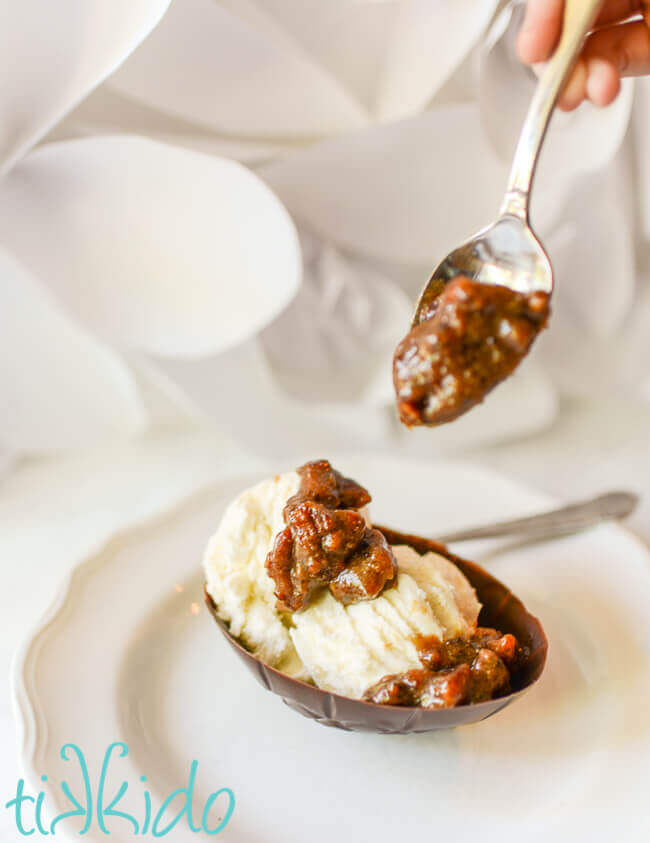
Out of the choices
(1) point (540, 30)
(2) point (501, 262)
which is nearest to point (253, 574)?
(2) point (501, 262)

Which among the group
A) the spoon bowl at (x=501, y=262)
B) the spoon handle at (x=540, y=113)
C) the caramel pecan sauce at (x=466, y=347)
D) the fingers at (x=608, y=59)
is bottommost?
the caramel pecan sauce at (x=466, y=347)

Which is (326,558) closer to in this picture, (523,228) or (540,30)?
(523,228)

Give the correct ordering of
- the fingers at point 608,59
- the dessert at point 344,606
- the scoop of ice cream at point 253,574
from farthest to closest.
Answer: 1. the fingers at point 608,59
2. the scoop of ice cream at point 253,574
3. the dessert at point 344,606

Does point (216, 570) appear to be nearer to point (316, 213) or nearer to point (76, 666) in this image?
point (76, 666)

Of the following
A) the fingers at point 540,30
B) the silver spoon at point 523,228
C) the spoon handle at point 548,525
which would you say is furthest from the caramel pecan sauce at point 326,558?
the fingers at point 540,30

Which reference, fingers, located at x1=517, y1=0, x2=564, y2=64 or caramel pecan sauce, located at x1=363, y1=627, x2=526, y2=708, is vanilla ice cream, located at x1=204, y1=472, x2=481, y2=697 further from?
fingers, located at x1=517, y1=0, x2=564, y2=64

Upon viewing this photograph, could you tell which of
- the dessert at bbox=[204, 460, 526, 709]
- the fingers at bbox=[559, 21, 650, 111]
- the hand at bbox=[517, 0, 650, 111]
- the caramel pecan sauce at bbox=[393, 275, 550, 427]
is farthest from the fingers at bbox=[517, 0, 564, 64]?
the dessert at bbox=[204, 460, 526, 709]

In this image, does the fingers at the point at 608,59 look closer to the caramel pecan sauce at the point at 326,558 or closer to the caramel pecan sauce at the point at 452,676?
the caramel pecan sauce at the point at 326,558
